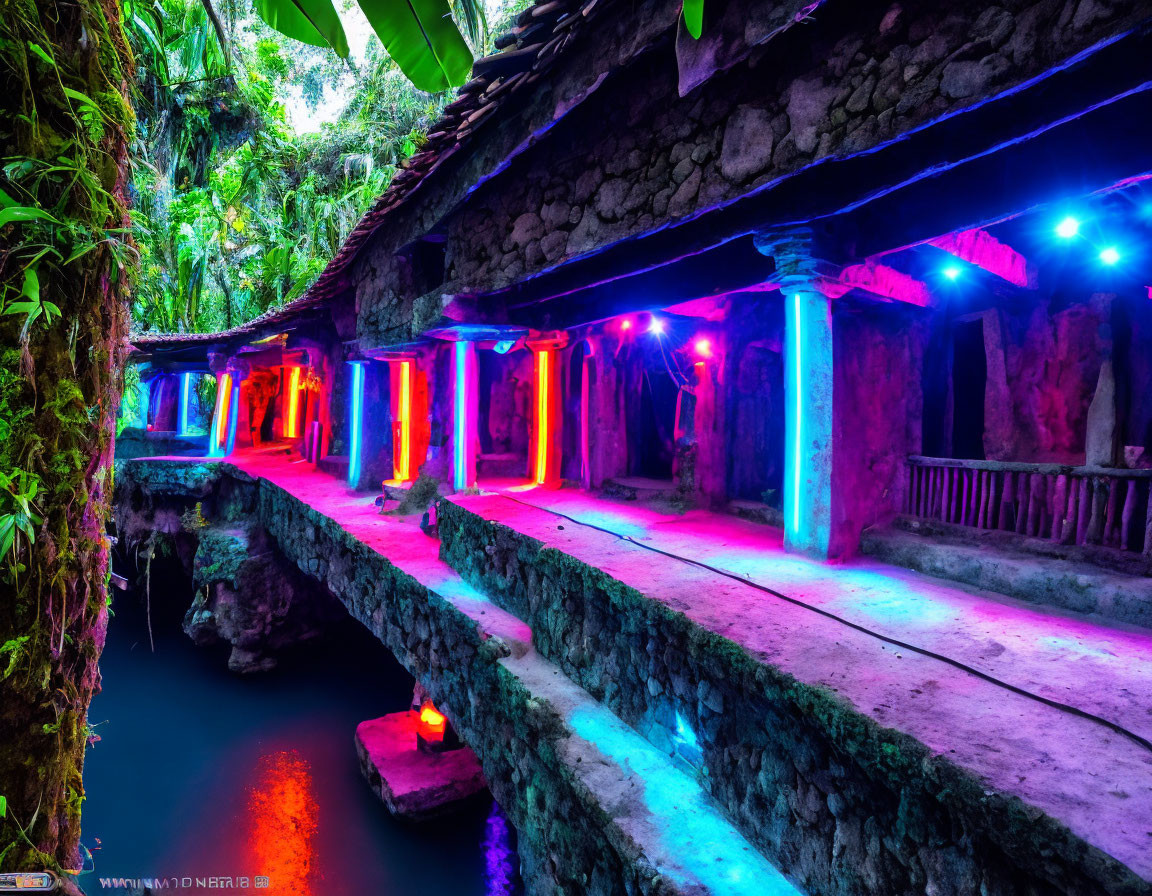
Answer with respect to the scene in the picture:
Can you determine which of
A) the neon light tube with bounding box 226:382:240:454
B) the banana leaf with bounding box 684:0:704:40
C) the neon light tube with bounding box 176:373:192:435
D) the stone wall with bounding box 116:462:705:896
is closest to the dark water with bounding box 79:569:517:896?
the stone wall with bounding box 116:462:705:896

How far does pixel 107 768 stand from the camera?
9438mm

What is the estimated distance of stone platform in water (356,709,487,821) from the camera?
26.3 feet

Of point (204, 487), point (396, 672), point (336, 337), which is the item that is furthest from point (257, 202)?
point (396, 672)

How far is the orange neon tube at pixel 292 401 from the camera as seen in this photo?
21234mm

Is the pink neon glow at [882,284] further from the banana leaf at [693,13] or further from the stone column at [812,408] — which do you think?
the banana leaf at [693,13]

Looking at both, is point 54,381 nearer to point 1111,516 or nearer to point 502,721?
point 502,721

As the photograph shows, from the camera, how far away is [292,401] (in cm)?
2142

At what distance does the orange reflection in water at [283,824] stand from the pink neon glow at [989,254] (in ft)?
31.4

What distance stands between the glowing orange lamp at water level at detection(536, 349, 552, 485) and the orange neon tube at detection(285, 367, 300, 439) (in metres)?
14.2

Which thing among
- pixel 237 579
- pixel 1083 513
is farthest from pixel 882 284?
pixel 237 579

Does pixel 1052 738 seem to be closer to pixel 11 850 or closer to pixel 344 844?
pixel 11 850

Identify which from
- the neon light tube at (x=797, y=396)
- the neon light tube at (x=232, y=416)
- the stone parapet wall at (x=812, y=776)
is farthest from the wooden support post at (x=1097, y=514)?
the neon light tube at (x=232, y=416)

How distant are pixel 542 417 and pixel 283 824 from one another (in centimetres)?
695

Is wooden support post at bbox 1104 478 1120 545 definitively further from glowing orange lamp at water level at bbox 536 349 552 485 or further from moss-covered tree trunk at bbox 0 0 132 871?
glowing orange lamp at water level at bbox 536 349 552 485
